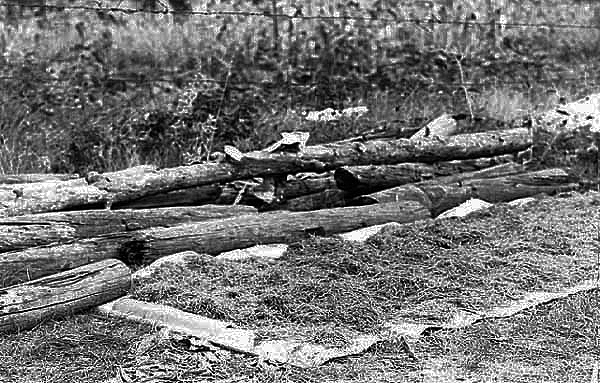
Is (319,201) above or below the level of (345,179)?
below

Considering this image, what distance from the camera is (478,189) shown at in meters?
8.66

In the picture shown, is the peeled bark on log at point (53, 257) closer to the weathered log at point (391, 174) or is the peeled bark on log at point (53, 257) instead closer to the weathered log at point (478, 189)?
the weathered log at point (391, 174)

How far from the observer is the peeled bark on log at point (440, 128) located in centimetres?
920

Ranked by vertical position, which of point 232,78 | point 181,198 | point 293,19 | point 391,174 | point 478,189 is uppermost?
A: point 293,19

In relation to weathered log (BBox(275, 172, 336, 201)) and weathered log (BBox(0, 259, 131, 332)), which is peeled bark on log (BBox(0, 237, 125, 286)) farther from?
weathered log (BBox(275, 172, 336, 201))

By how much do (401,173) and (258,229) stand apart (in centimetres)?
204

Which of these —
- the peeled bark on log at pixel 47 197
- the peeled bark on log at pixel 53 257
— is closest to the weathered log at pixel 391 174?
the peeled bark on log at pixel 47 197

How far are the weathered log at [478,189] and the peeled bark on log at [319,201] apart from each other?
144 mm

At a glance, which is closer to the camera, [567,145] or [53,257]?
[53,257]

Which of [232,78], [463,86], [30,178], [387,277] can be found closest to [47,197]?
[30,178]

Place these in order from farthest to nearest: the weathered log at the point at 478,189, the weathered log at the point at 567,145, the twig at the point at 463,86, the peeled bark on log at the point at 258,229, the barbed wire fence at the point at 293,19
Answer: the twig at the point at 463,86 < the weathered log at the point at 567,145 < the barbed wire fence at the point at 293,19 < the weathered log at the point at 478,189 < the peeled bark on log at the point at 258,229

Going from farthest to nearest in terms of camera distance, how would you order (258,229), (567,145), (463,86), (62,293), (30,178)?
(463,86)
(567,145)
(30,178)
(258,229)
(62,293)

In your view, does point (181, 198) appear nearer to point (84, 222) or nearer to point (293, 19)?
point (84, 222)

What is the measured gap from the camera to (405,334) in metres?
5.39
